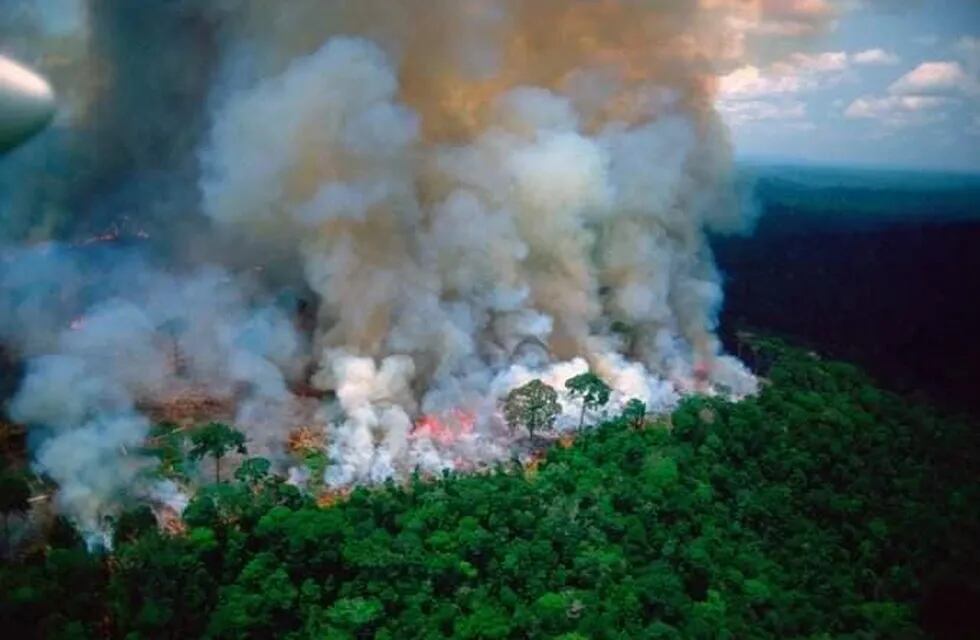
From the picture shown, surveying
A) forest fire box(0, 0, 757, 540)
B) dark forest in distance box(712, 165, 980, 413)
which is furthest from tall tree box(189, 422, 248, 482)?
dark forest in distance box(712, 165, 980, 413)

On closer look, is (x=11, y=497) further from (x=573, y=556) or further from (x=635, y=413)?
(x=635, y=413)

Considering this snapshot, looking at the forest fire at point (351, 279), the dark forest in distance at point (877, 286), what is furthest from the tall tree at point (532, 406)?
the dark forest in distance at point (877, 286)

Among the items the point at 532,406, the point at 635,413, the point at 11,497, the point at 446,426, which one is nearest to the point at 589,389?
the point at 635,413

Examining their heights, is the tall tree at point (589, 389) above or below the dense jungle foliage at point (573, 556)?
above

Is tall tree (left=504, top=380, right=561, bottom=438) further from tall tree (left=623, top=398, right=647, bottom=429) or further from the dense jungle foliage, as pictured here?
tall tree (left=623, top=398, right=647, bottom=429)

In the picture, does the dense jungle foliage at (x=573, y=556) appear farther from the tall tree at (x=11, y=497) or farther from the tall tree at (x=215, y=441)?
the tall tree at (x=11, y=497)
